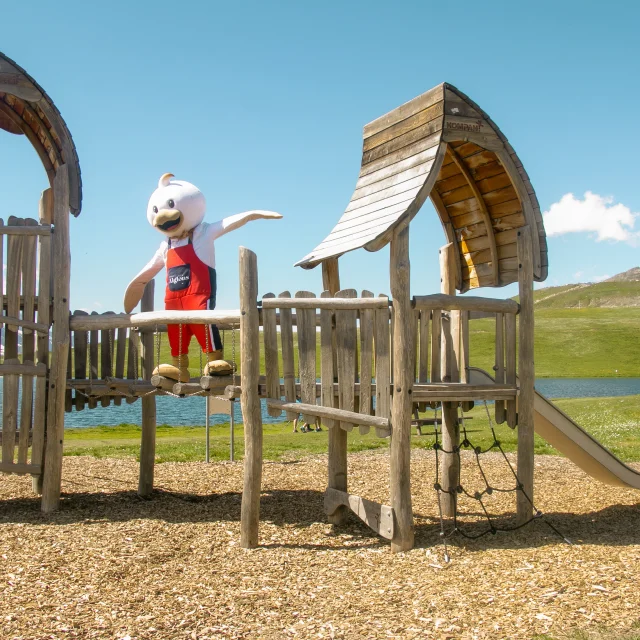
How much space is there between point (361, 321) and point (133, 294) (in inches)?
137

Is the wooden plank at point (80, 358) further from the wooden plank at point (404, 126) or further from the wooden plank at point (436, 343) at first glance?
the wooden plank at point (436, 343)

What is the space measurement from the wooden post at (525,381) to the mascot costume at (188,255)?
9.21 ft

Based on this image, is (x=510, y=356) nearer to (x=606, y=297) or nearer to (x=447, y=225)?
(x=447, y=225)

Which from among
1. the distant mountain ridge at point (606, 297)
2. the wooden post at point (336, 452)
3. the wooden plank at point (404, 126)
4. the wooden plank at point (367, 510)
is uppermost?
the distant mountain ridge at point (606, 297)

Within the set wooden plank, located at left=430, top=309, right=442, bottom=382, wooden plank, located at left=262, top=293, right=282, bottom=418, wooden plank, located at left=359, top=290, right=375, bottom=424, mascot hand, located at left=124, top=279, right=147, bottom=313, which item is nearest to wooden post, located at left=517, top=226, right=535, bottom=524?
wooden plank, located at left=430, top=309, right=442, bottom=382

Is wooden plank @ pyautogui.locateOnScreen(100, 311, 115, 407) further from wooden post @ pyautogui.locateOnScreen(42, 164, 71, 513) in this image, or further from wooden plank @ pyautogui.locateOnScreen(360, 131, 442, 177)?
wooden plank @ pyautogui.locateOnScreen(360, 131, 442, 177)

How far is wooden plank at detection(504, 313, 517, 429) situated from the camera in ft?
24.9

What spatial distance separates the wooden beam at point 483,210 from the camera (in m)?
8.18

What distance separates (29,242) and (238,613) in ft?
17.1

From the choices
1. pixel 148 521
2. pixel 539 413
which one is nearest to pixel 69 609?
pixel 148 521

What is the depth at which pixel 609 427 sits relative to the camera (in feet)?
61.0

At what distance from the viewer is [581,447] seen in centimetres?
834

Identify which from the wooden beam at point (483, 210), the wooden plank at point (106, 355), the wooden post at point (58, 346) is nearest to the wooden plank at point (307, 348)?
the wooden beam at point (483, 210)

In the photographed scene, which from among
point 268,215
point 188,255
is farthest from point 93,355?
point 268,215
